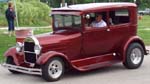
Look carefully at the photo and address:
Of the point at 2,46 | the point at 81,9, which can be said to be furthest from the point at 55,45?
the point at 2,46

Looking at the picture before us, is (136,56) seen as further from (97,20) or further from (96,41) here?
(97,20)

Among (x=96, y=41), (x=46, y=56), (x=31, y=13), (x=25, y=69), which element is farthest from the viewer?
(x=31, y=13)

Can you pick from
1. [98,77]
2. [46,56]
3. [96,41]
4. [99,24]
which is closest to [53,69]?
[46,56]

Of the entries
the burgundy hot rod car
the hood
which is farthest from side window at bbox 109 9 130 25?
the hood

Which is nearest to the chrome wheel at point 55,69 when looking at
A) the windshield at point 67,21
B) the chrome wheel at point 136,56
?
the windshield at point 67,21

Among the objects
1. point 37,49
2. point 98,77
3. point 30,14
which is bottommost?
point 30,14

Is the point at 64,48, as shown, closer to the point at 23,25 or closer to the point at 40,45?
the point at 40,45

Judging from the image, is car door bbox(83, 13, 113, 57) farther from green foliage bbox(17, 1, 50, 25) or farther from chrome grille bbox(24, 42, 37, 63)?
green foliage bbox(17, 1, 50, 25)

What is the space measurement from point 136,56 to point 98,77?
1.59 metres

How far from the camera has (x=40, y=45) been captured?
1034cm

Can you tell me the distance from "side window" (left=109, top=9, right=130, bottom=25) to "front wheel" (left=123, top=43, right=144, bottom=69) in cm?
65

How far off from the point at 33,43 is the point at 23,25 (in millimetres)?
27698

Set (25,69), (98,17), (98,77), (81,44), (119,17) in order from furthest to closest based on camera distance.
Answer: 1. (119,17)
2. (98,17)
3. (81,44)
4. (98,77)
5. (25,69)

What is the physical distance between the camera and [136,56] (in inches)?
469
